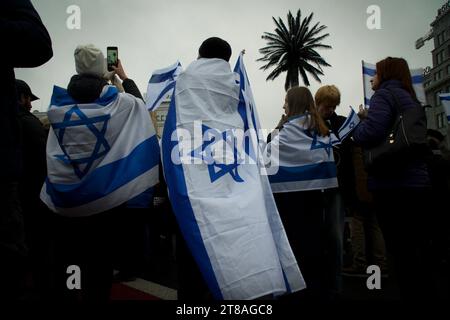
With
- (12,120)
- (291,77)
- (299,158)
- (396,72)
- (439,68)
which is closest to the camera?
(12,120)

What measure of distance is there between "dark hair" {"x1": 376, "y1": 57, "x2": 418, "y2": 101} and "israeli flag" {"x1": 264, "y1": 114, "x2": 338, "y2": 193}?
701 millimetres

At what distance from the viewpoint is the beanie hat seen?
9.44ft

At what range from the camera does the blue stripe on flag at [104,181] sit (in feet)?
8.96

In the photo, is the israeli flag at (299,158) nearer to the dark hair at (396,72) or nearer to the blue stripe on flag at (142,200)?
the dark hair at (396,72)

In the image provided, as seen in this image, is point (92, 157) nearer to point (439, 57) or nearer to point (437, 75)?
point (437, 75)

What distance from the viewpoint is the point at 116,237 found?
2793 mm

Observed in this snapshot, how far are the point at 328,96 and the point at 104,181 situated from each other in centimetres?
256

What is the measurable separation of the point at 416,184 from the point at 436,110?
250 feet

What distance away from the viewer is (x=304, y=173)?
3617 millimetres

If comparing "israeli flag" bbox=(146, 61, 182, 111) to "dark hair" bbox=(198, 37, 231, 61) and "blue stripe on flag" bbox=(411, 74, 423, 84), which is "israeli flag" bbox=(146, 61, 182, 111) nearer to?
"dark hair" bbox=(198, 37, 231, 61)

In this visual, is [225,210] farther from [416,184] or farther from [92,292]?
[416,184]

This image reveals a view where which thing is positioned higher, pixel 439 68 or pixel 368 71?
pixel 439 68

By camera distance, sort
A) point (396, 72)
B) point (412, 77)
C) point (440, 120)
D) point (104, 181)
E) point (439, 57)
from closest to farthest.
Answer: point (104, 181)
point (396, 72)
point (412, 77)
point (440, 120)
point (439, 57)

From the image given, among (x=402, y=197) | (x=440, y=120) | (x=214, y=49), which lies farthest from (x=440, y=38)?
(x=214, y=49)
